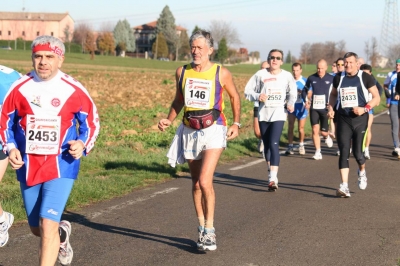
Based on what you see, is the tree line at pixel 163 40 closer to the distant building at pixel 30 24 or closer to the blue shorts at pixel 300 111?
the distant building at pixel 30 24

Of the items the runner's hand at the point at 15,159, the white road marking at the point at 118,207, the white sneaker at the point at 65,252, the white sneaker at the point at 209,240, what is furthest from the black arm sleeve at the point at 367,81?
the runner's hand at the point at 15,159

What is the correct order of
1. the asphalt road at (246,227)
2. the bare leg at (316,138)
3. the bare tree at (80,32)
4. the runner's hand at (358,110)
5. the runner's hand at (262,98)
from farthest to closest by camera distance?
the bare tree at (80,32), the bare leg at (316,138), the runner's hand at (262,98), the runner's hand at (358,110), the asphalt road at (246,227)

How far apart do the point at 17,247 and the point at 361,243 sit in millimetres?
3385

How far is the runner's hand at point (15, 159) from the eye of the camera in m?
5.01

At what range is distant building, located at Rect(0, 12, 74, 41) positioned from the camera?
153375 mm

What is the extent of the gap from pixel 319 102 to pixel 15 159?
34.0ft

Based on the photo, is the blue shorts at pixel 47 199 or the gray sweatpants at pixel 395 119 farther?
the gray sweatpants at pixel 395 119

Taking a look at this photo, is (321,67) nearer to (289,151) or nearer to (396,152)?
(289,151)

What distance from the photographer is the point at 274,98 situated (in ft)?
35.0

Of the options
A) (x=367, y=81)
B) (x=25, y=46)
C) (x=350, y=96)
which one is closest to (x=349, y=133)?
(x=350, y=96)

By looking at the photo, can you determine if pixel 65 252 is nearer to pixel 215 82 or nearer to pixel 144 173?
pixel 215 82

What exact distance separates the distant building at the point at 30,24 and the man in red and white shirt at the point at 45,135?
497 feet

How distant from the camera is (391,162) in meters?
13.8

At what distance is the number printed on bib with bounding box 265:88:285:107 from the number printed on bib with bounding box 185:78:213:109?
4.03 meters
